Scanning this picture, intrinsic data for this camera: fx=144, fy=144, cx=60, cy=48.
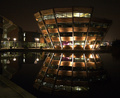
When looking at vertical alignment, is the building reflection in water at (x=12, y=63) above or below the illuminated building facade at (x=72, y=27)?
below

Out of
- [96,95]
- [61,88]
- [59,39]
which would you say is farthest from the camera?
[59,39]

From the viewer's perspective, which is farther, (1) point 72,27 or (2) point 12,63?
(1) point 72,27

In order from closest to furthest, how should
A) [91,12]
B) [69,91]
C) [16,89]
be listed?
[16,89]
[69,91]
[91,12]

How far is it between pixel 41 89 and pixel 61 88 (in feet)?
3.68

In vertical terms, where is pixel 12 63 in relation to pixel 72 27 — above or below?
below

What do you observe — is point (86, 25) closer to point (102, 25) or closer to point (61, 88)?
point (102, 25)

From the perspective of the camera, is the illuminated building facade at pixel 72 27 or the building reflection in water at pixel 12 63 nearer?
the building reflection in water at pixel 12 63

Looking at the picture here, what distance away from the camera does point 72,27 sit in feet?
158

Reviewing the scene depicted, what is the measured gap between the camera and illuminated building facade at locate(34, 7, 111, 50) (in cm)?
4722

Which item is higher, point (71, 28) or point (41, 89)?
point (71, 28)

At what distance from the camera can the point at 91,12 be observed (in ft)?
155

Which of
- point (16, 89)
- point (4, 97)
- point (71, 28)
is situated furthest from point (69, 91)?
point (71, 28)

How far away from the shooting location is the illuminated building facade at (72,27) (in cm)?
4722

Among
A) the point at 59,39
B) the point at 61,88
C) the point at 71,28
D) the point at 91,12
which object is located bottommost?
the point at 61,88
